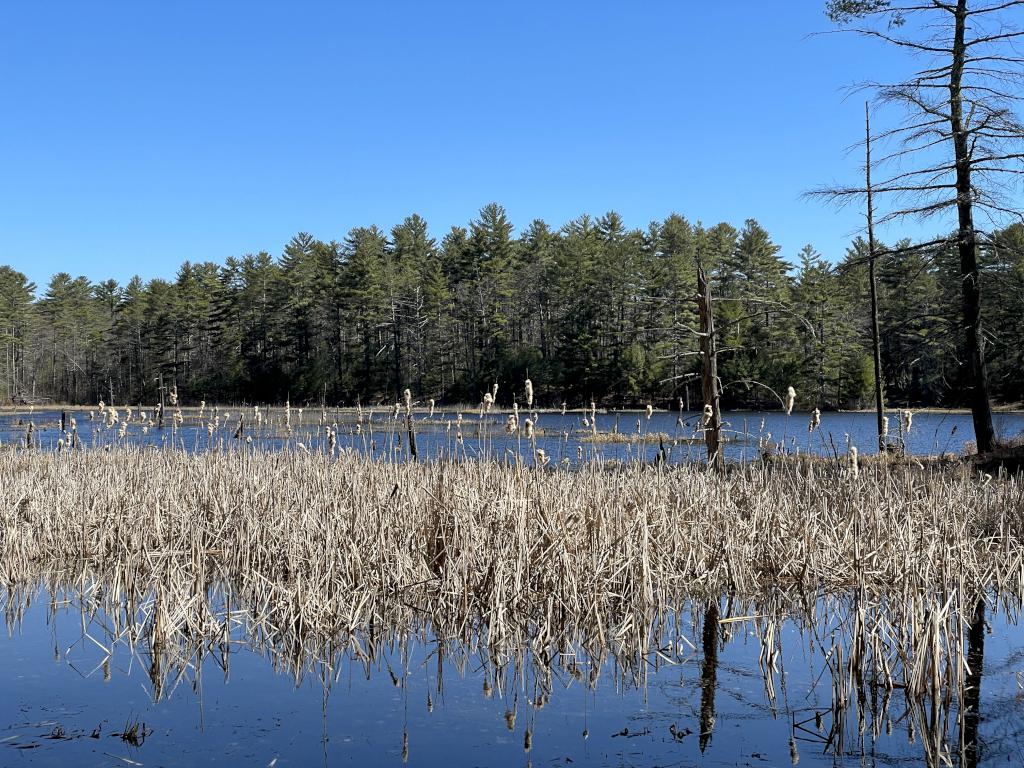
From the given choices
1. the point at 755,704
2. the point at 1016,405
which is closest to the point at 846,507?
the point at 755,704

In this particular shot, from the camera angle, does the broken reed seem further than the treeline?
No

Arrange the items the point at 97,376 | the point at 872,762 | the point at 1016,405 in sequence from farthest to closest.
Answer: the point at 97,376 → the point at 1016,405 → the point at 872,762

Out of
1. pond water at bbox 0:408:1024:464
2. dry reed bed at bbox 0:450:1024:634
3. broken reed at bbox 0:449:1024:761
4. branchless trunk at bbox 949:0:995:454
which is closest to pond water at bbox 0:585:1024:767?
broken reed at bbox 0:449:1024:761

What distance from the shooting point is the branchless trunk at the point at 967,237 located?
15594 millimetres

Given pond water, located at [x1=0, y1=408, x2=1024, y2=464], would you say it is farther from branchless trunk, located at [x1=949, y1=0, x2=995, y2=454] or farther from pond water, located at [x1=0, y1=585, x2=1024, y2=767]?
pond water, located at [x1=0, y1=585, x2=1024, y2=767]

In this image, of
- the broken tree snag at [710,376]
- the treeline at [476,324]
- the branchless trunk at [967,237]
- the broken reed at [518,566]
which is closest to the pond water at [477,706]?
the broken reed at [518,566]

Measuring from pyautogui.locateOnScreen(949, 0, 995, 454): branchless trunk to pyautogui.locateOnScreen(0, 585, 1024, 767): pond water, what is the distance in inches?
448

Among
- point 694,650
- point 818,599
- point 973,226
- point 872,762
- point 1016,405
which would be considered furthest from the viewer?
point 1016,405

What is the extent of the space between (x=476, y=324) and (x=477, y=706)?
62.3 meters

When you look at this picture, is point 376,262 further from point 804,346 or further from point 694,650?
point 694,650

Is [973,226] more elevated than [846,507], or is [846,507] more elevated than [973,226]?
[973,226]

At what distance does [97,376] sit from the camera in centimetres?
7656

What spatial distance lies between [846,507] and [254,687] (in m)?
5.40

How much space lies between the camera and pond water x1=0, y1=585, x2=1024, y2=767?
12.8 feet
